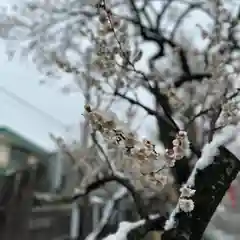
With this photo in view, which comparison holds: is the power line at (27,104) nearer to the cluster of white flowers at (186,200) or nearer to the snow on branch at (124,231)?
the snow on branch at (124,231)

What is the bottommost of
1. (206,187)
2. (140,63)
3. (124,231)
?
(124,231)

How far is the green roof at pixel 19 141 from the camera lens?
3.75ft

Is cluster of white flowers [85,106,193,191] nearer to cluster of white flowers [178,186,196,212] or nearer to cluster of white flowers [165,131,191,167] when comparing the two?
cluster of white flowers [165,131,191,167]

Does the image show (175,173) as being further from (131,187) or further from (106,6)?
(106,6)

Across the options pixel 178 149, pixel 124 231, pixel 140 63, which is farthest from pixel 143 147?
pixel 140 63

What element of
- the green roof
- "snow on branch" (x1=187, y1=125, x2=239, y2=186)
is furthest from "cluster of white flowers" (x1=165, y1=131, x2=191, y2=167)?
the green roof

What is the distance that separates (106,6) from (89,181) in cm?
51

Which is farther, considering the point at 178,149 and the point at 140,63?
the point at 140,63

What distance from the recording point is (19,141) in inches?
45.3

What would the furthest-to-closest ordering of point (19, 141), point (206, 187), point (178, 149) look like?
point (19, 141), point (178, 149), point (206, 187)

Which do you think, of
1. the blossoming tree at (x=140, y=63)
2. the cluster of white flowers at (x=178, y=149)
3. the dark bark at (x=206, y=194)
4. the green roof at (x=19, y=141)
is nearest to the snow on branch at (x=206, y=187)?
the dark bark at (x=206, y=194)

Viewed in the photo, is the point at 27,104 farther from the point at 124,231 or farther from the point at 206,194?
the point at 206,194

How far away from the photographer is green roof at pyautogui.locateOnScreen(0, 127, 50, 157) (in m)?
1.14

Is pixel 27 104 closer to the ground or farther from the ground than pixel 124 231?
farther from the ground
